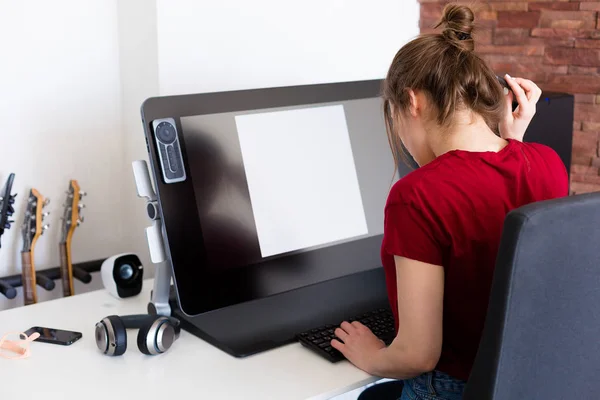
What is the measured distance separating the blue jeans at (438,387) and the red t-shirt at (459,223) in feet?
0.05

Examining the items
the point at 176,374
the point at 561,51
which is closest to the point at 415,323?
the point at 176,374

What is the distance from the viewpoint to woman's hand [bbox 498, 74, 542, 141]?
1.42 m

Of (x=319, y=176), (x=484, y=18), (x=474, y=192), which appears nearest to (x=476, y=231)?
(x=474, y=192)

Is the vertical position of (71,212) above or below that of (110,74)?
→ below

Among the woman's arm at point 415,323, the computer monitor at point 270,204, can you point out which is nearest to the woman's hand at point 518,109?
the computer monitor at point 270,204

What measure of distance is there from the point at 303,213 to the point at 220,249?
213 mm

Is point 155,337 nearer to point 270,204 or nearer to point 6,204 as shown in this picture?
point 270,204

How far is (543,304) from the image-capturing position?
935 millimetres

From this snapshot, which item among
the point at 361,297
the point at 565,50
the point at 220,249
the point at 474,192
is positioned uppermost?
the point at 565,50

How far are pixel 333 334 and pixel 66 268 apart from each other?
29.4 inches

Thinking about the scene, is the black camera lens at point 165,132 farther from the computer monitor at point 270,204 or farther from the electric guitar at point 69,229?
the electric guitar at point 69,229

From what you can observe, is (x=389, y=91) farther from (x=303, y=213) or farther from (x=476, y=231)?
(x=303, y=213)

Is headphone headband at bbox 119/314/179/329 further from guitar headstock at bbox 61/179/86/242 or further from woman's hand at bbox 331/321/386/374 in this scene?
guitar headstock at bbox 61/179/86/242

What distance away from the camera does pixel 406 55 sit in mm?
1219
